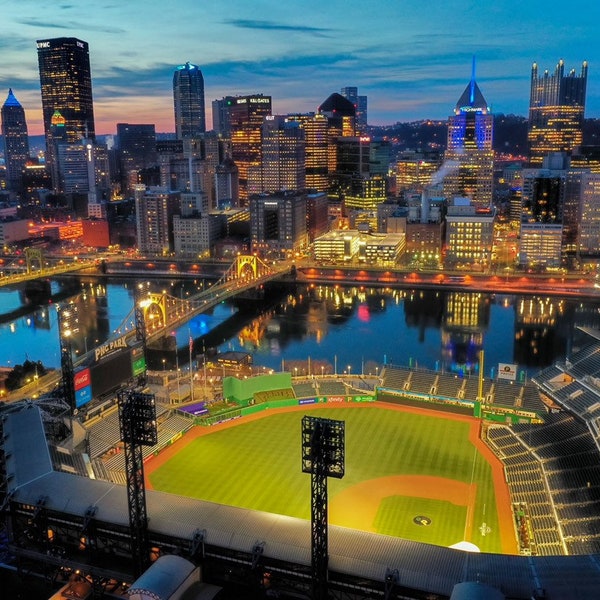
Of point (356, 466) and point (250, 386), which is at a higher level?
point (250, 386)

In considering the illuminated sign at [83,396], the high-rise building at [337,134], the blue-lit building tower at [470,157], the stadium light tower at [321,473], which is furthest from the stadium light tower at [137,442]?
the high-rise building at [337,134]

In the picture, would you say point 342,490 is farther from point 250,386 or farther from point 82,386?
point 82,386

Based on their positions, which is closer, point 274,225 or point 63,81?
point 274,225

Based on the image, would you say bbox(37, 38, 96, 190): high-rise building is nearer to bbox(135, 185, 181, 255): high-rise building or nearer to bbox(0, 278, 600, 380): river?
bbox(135, 185, 181, 255): high-rise building

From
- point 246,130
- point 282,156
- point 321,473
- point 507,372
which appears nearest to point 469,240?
point 282,156

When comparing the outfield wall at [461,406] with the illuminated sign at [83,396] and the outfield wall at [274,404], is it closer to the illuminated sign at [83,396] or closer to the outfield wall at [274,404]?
the outfield wall at [274,404]

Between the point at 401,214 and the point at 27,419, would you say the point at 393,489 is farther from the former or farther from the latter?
the point at 401,214

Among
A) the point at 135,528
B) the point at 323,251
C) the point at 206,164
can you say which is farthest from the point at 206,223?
the point at 135,528
